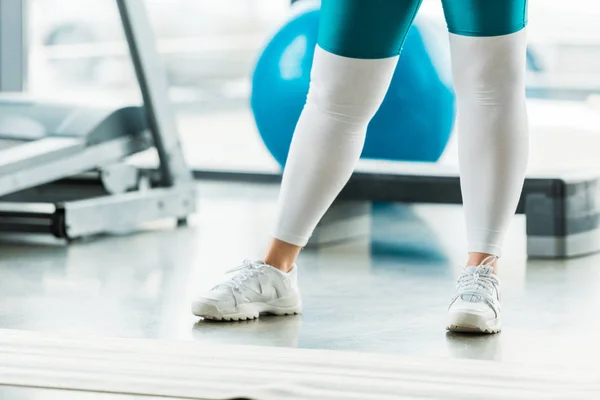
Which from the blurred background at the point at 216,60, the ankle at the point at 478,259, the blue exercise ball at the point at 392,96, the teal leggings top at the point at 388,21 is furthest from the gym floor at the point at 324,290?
the blurred background at the point at 216,60

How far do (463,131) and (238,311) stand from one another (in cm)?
50

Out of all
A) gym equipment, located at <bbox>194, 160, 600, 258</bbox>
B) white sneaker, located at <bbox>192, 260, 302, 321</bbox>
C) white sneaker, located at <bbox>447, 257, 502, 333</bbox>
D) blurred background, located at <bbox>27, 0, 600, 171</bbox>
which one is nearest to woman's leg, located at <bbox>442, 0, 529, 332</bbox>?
white sneaker, located at <bbox>447, 257, 502, 333</bbox>

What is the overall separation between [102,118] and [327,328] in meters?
1.30

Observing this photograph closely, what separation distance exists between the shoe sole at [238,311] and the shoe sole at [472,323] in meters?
0.30

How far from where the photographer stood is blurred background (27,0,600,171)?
14.4ft

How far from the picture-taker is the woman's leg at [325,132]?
5.52ft

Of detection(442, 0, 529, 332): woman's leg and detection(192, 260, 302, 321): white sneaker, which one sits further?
detection(192, 260, 302, 321): white sneaker

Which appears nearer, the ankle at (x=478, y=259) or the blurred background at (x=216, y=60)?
the ankle at (x=478, y=259)

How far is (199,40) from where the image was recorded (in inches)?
206

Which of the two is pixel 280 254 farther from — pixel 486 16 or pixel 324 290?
pixel 486 16

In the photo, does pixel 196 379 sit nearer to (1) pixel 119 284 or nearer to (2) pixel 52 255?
(1) pixel 119 284

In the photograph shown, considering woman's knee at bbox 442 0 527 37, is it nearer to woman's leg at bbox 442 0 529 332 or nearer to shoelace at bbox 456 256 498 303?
woman's leg at bbox 442 0 529 332

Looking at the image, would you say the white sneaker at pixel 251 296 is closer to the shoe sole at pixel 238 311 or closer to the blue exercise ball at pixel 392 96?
the shoe sole at pixel 238 311

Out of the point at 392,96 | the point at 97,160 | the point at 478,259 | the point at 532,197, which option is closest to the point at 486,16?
the point at 478,259
